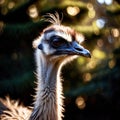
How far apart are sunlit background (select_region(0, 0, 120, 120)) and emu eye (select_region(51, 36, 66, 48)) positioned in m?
3.06

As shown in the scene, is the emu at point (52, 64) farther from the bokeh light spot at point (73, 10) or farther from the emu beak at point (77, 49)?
the bokeh light spot at point (73, 10)

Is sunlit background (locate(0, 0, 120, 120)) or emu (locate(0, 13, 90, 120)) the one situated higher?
sunlit background (locate(0, 0, 120, 120))

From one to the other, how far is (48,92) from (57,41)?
16.3 inches

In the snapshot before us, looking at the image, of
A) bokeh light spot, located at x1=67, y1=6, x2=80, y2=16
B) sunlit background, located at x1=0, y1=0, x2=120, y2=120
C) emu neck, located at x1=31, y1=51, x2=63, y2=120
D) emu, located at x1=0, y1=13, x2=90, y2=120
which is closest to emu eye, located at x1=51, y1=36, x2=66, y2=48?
emu, located at x1=0, y1=13, x2=90, y2=120

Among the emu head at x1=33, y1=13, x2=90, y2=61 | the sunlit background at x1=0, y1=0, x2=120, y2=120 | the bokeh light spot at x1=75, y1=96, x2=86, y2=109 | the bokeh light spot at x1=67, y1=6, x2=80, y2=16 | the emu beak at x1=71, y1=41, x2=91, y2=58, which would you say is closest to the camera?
the emu beak at x1=71, y1=41, x2=91, y2=58

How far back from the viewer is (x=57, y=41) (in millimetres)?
4859

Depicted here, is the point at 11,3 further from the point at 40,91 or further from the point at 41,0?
the point at 40,91

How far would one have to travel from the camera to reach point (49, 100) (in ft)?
16.0

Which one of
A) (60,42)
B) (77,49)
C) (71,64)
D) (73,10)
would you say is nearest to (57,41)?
(60,42)

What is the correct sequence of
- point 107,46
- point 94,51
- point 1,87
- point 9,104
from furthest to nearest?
point 107,46 → point 94,51 → point 1,87 → point 9,104

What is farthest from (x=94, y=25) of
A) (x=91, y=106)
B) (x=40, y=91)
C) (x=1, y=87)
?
(x=40, y=91)

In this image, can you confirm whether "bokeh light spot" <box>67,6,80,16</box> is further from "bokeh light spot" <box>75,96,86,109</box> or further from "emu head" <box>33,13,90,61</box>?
"emu head" <box>33,13,90,61</box>

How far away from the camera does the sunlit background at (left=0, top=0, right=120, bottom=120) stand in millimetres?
8125

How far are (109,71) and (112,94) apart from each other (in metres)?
0.35
